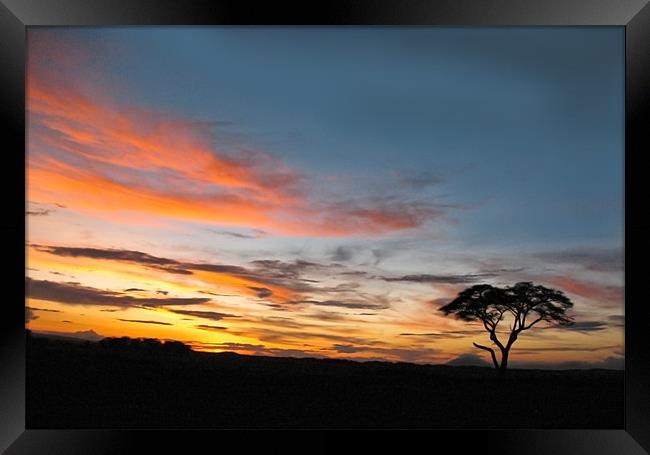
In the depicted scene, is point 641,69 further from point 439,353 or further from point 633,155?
point 439,353

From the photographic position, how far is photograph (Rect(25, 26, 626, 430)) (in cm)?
629

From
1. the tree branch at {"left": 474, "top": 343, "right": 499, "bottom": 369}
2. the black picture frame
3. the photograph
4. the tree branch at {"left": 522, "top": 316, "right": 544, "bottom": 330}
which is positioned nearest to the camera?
the black picture frame

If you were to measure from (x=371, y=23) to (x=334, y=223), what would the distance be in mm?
Answer: 2203

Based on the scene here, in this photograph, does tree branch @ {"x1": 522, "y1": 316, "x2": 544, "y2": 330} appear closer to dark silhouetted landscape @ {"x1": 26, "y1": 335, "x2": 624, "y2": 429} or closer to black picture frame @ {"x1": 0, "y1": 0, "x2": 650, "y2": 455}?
dark silhouetted landscape @ {"x1": 26, "y1": 335, "x2": 624, "y2": 429}

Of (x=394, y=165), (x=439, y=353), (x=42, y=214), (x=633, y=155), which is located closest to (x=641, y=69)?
(x=633, y=155)

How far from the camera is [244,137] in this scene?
659 cm

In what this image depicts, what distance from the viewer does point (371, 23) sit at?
16.2ft

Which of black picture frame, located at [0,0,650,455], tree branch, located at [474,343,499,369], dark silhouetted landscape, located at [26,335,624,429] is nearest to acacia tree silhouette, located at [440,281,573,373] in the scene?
tree branch, located at [474,343,499,369]

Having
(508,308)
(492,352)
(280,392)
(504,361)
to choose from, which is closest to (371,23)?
(508,308)

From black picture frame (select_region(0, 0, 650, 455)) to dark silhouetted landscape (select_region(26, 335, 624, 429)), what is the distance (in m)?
1.32

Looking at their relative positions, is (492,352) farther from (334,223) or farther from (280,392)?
(280,392)

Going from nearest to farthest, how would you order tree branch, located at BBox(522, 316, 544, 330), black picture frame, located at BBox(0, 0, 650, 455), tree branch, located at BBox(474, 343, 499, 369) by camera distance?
1. black picture frame, located at BBox(0, 0, 650, 455)
2. tree branch, located at BBox(522, 316, 544, 330)
3. tree branch, located at BBox(474, 343, 499, 369)

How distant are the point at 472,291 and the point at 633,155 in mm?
2153

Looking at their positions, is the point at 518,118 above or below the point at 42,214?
above
